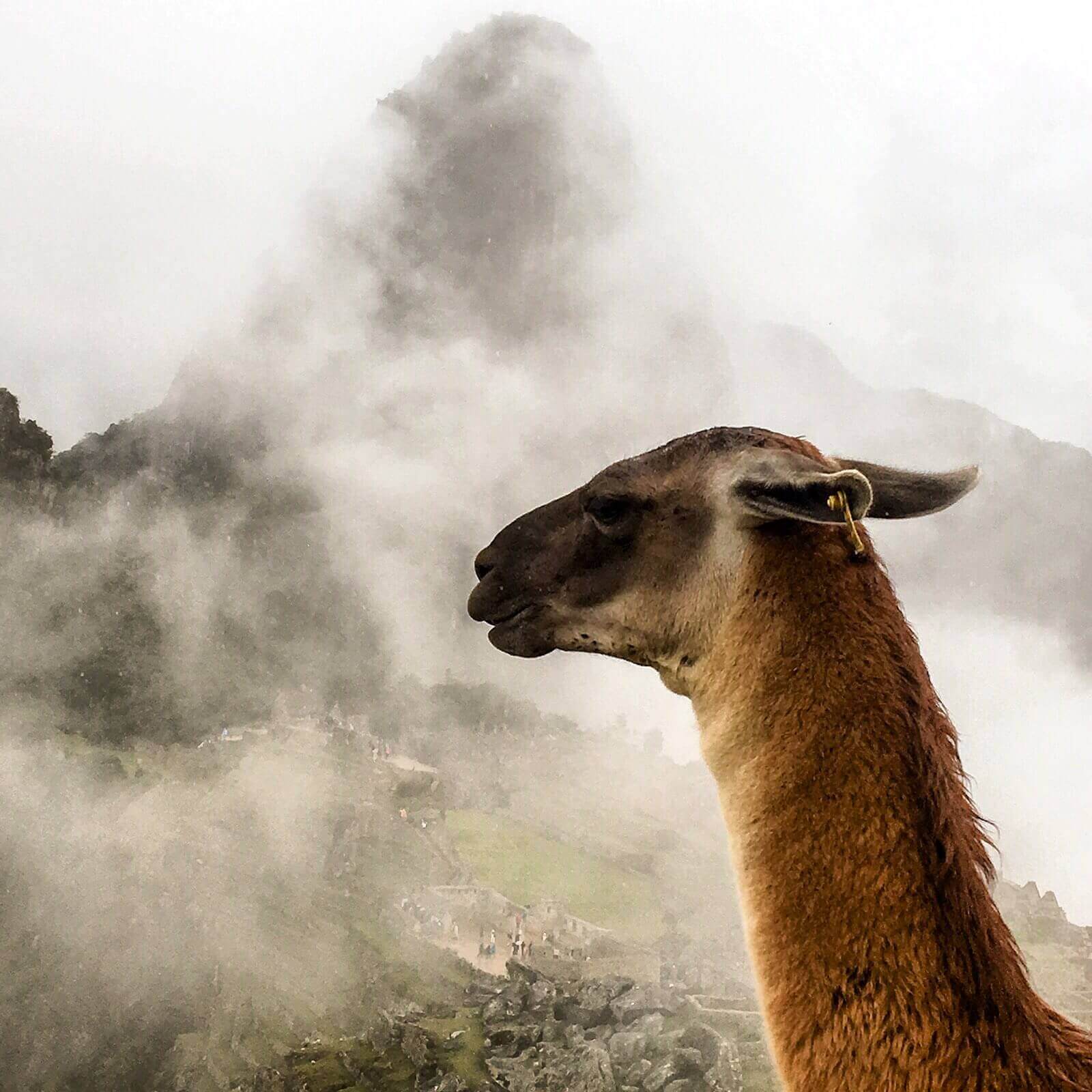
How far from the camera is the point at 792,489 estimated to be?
1954 millimetres

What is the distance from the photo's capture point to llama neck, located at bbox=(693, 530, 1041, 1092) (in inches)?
63.6

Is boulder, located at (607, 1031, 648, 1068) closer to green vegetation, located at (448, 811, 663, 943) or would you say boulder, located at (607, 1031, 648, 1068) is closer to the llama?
green vegetation, located at (448, 811, 663, 943)

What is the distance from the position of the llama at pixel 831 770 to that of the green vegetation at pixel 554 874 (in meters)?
19.6

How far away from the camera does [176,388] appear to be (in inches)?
960

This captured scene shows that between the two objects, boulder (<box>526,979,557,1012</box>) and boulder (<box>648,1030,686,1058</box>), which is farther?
boulder (<box>526,979,557,1012</box>)

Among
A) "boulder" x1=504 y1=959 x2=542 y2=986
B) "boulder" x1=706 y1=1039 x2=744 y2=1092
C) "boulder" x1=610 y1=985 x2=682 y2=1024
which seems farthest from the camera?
"boulder" x1=504 y1=959 x2=542 y2=986

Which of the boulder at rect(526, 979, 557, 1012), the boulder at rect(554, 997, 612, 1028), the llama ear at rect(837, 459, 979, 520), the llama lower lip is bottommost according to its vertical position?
the boulder at rect(554, 997, 612, 1028)

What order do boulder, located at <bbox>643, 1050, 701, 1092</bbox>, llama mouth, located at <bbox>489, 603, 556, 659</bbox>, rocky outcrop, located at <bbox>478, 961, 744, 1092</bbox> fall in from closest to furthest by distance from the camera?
llama mouth, located at <bbox>489, 603, 556, 659</bbox> < boulder, located at <bbox>643, 1050, 701, 1092</bbox> < rocky outcrop, located at <bbox>478, 961, 744, 1092</bbox>

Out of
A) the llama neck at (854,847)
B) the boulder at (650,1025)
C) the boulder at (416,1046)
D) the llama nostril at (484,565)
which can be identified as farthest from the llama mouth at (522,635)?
the boulder at (416,1046)

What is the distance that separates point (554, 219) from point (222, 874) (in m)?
21.0

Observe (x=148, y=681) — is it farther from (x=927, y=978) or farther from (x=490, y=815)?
(x=927, y=978)

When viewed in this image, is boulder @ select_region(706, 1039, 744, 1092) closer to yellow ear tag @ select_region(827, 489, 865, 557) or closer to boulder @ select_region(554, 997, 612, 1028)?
boulder @ select_region(554, 997, 612, 1028)

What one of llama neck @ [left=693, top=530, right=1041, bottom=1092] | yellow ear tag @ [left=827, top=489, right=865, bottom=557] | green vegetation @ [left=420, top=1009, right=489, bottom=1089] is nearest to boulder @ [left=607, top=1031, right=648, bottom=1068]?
green vegetation @ [left=420, top=1009, right=489, bottom=1089]

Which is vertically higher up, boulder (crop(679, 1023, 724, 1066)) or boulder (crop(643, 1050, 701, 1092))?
boulder (crop(679, 1023, 724, 1066))
